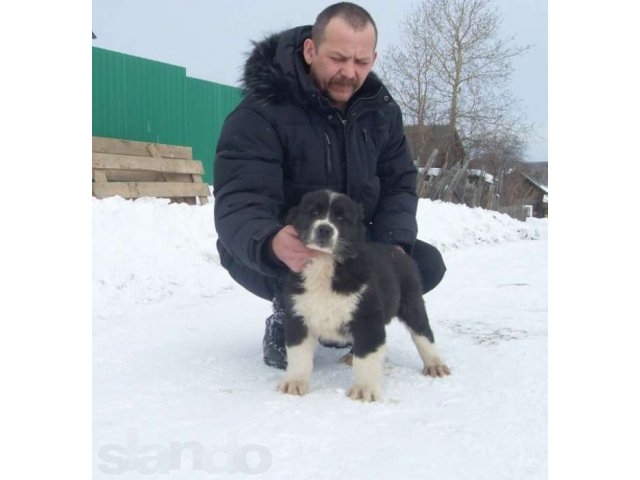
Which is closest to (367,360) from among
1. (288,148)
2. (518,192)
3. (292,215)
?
(292,215)

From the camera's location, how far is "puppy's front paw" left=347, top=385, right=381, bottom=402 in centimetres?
288

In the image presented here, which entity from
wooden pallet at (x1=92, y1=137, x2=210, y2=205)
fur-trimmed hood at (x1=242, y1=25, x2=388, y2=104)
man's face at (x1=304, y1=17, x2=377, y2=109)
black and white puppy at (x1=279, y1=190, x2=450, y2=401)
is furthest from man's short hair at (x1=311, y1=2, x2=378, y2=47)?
wooden pallet at (x1=92, y1=137, x2=210, y2=205)

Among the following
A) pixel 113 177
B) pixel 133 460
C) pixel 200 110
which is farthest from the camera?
pixel 200 110

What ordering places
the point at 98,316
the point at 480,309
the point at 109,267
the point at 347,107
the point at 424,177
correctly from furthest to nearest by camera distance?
the point at 424,177 → the point at 109,267 → the point at 480,309 → the point at 98,316 → the point at 347,107

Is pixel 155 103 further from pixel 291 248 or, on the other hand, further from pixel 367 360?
pixel 367 360

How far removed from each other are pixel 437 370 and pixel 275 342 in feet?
3.02

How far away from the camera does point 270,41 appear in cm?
377

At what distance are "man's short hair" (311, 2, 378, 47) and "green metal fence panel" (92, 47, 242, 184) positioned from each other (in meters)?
6.21

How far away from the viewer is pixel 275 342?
141 inches

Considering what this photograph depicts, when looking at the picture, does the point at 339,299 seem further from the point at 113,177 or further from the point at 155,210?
the point at 113,177

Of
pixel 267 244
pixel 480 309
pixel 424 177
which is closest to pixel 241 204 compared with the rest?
pixel 267 244

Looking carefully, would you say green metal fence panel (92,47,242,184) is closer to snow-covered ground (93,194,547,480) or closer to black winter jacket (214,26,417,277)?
snow-covered ground (93,194,547,480)

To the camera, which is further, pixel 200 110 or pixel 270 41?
pixel 200 110

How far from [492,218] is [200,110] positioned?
6890 mm
